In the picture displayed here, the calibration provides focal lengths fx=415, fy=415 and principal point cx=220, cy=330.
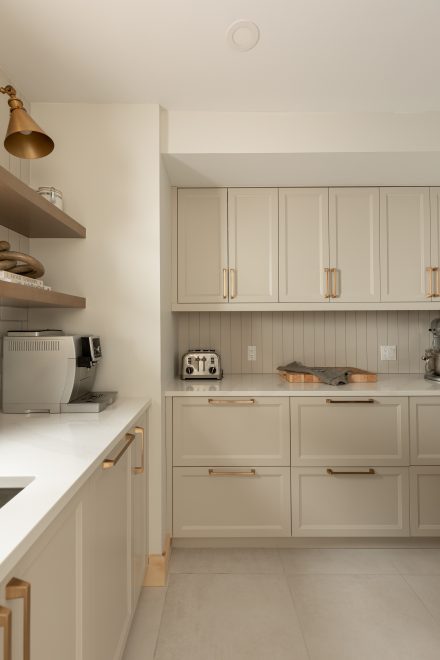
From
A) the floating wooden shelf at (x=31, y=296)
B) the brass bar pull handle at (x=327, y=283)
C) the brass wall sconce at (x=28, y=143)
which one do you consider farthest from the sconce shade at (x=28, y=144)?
the brass bar pull handle at (x=327, y=283)

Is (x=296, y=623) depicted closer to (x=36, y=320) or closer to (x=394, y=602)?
→ (x=394, y=602)

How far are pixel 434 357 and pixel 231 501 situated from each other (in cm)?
155

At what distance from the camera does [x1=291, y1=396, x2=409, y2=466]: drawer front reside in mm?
2291

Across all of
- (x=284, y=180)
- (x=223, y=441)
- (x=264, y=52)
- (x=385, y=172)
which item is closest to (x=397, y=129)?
(x=385, y=172)

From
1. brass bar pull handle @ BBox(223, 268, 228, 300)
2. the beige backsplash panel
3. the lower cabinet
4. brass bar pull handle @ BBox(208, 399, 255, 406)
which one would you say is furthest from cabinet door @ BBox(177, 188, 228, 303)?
the lower cabinet

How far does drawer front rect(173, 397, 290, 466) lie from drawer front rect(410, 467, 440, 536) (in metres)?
0.72

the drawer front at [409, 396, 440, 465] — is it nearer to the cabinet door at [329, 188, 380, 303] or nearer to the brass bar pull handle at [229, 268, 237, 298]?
the cabinet door at [329, 188, 380, 303]

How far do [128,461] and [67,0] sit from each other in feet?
5.46

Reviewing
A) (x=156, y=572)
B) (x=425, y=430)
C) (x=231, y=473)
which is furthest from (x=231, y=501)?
(x=425, y=430)

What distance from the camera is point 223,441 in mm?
2295

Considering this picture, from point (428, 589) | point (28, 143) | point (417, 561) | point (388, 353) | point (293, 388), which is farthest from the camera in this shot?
point (388, 353)

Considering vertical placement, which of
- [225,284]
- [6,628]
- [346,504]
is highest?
[225,284]

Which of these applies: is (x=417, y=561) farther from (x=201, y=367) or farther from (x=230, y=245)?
(x=230, y=245)

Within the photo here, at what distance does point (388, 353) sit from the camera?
2961mm
